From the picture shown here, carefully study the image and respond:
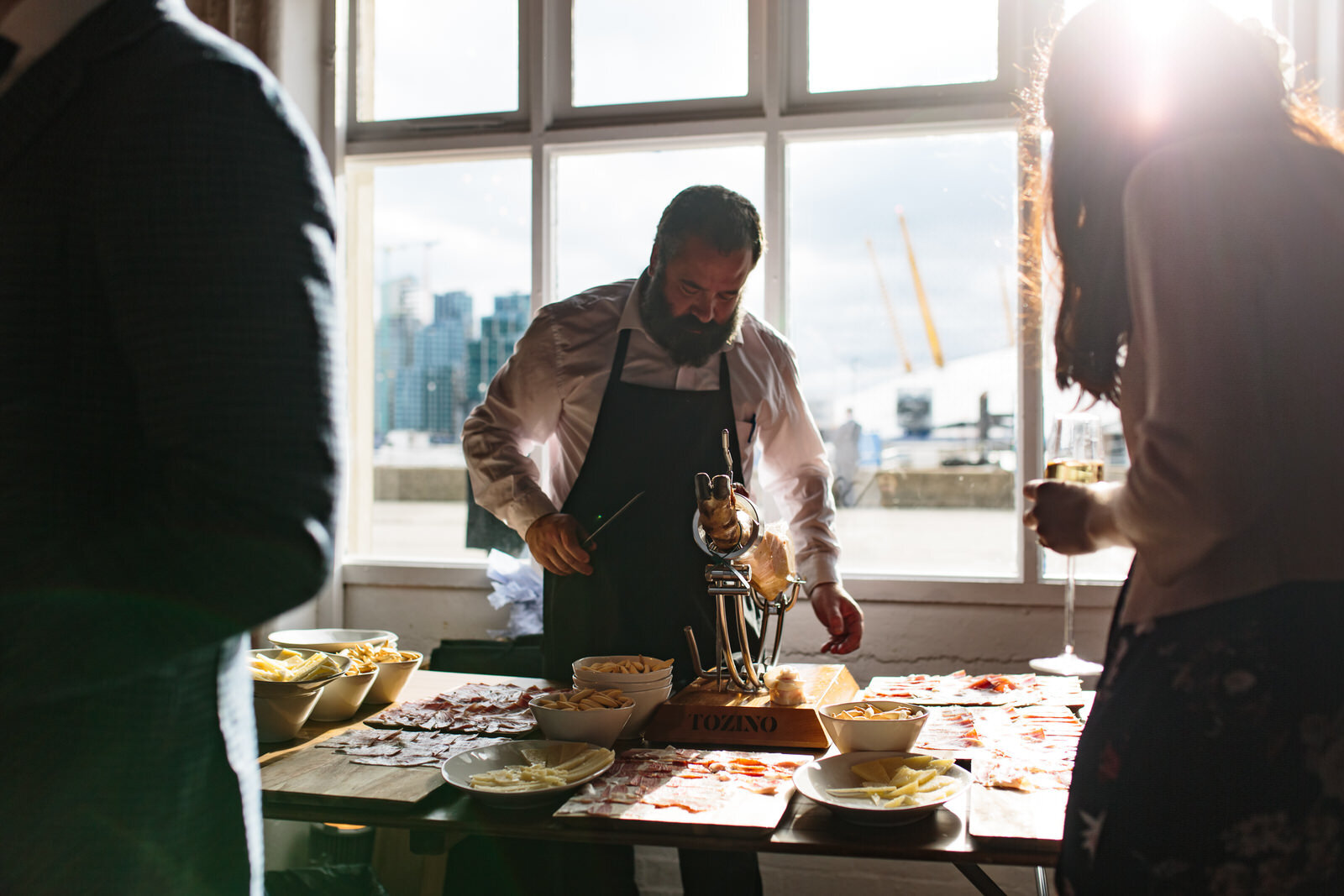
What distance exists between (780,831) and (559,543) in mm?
908

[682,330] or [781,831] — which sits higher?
[682,330]

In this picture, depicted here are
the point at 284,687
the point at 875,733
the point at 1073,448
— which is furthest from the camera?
the point at 1073,448

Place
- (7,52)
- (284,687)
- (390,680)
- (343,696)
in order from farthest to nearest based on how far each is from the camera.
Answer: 1. (390,680)
2. (343,696)
3. (284,687)
4. (7,52)

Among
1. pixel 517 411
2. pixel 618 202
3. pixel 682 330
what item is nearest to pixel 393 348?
A: pixel 618 202

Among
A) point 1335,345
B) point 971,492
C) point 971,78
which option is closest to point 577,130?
point 971,78

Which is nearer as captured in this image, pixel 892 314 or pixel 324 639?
pixel 324 639

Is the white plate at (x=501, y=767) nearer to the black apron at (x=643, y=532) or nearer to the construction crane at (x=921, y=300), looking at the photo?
the black apron at (x=643, y=532)

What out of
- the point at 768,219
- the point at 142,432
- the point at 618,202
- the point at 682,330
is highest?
the point at 618,202

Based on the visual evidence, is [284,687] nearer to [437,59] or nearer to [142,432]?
[142,432]

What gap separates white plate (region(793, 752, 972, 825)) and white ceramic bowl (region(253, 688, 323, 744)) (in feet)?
2.78

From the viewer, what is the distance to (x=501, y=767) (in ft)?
4.69

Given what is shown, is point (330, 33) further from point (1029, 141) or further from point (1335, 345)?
point (1335, 345)

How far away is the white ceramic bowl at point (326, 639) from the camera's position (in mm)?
1973

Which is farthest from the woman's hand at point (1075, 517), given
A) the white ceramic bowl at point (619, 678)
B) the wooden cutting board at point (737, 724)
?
the white ceramic bowl at point (619, 678)
